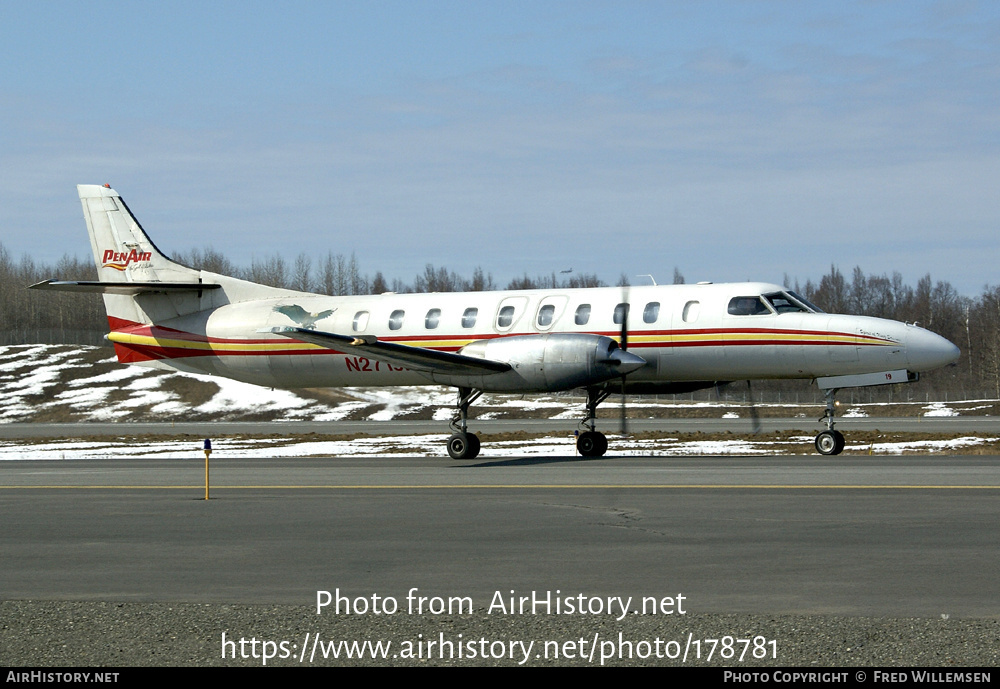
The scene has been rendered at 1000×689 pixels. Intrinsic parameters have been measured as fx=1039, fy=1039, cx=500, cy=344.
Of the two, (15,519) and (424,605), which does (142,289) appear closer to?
(15,519)

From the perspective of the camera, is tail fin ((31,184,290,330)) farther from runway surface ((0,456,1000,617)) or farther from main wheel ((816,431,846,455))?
main wheel ((816,431,846,455))

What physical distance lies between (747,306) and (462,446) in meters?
8.00

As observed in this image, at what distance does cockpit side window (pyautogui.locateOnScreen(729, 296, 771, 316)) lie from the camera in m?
25.6

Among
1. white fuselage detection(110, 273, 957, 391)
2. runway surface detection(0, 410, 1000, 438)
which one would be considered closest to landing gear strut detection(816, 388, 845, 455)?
white fuselage detection(110, 273, 957, 391)

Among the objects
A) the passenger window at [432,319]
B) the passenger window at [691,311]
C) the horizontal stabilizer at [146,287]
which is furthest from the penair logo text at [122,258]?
the passenger window at [691,311]

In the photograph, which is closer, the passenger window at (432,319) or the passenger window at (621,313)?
the passenger window at (621,313)

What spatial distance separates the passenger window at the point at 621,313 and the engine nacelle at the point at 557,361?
71 centimetres

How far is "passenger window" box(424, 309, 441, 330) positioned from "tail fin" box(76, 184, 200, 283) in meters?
9.32

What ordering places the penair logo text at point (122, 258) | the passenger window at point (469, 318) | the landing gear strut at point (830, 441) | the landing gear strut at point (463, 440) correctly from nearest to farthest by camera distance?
the landing gear strut at point (830, 441), the landing gear strut at point (463, 440), the passenger window at point (469, 318), the penair logo text at point (122, 258)

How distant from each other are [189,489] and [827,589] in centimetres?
1349

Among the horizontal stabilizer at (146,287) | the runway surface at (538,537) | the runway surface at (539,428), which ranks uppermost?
the horizontal stabilizer at (146,287)

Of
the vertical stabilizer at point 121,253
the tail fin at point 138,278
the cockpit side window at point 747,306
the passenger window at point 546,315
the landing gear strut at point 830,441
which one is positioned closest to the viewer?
the landing gear strut at point 830,441

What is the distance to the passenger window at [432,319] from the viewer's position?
1110 inches

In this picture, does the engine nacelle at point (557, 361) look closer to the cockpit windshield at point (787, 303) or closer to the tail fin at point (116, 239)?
the cockpit windshield at point (787, 303)
